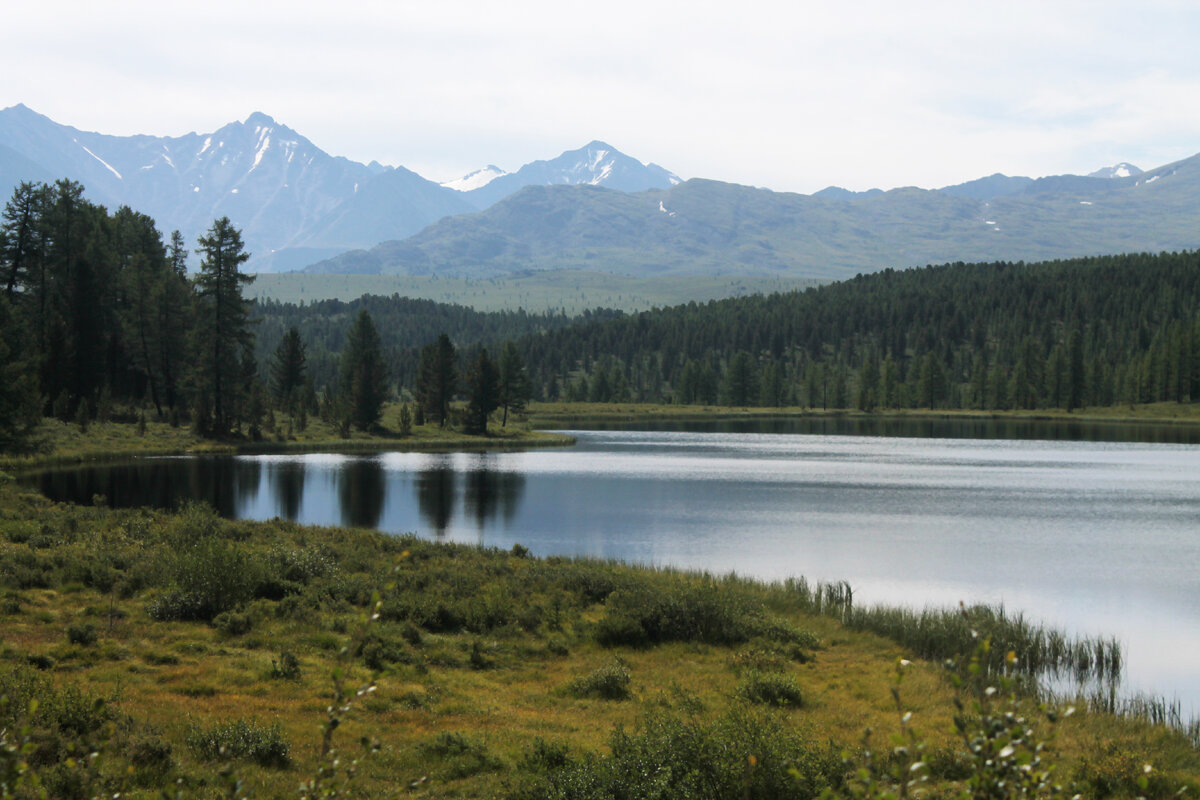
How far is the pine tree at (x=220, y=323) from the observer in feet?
287

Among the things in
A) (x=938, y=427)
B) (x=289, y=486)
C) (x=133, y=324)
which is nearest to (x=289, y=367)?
(x=133, y=324)

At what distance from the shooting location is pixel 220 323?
8881 cm

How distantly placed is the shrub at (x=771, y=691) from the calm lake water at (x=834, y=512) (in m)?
10.2

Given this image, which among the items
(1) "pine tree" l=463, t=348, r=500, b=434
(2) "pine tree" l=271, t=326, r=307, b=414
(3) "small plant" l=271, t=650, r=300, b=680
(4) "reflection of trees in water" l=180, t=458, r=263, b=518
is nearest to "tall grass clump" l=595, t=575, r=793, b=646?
(3) "small plant" l=271, t=650, r=300, b=680

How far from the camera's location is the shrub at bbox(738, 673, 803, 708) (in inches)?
705

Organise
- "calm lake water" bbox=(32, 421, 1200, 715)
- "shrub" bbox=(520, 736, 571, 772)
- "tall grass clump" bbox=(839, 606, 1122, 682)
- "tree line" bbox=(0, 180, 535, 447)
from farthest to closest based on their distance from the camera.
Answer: "tree line" bbox=(0, 180, 535, 447) → "calm lake water" bbox=(32, 421, 1200, 715) → "tall grass clump" bbox=(839, 606, 1122, 682) → "shrub" bbox=(520, 736, 571, 772)

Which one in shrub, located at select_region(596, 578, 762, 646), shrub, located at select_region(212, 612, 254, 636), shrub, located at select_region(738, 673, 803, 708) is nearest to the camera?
shrub, located at select_region(738, 673, 803, 708)

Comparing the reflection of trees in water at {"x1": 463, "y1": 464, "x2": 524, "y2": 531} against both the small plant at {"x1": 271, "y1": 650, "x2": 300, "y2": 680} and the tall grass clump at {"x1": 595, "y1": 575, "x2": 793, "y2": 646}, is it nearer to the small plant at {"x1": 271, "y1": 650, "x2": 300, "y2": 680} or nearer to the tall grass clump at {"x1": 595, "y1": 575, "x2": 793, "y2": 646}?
the tall grass clump at {"x1": 595, "y1": 575, "x2": 793, "y2": 646}

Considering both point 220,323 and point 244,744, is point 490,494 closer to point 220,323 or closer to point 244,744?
point 220,323

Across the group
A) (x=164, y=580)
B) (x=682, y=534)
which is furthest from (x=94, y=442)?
(x=164, y=580)

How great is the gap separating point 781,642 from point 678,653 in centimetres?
305

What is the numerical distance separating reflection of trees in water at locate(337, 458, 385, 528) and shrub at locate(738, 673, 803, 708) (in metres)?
30.9

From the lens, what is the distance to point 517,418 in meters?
148

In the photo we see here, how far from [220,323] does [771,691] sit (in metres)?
83.6
